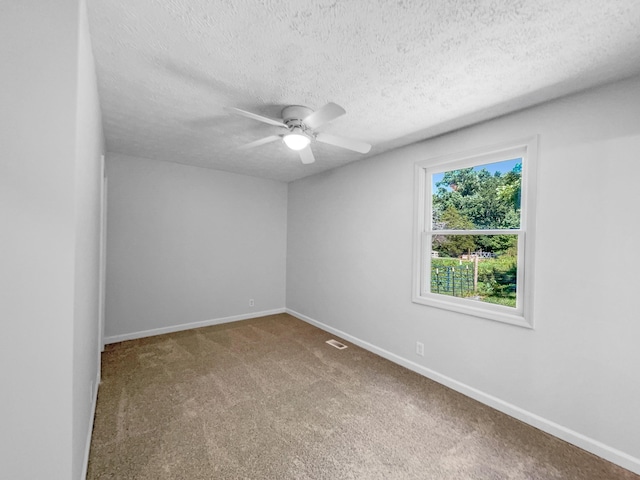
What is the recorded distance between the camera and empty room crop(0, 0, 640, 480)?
3.56 ft

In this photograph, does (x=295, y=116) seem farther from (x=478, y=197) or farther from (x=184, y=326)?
(x=184, y=326)

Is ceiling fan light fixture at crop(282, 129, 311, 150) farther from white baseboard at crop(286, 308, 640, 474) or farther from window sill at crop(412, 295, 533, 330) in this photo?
white baseboard at crop(286, 308, 640, 474)

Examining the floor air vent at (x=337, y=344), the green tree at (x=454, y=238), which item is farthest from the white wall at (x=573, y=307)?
the floor air vent at (x=337, y=344)

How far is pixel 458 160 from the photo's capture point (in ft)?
8.83

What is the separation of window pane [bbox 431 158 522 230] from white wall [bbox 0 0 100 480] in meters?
2.98


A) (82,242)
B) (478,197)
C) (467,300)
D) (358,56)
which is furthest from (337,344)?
(358,56)

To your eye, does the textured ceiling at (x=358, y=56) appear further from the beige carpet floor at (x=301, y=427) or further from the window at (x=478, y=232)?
the beige carpet floor at (x=301, y=427)

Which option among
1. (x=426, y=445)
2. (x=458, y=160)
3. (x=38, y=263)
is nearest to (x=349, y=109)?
(x=458, y=160)

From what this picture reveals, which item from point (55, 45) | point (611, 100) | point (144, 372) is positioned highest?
point (611, 100)

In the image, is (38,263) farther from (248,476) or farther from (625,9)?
(625,9)

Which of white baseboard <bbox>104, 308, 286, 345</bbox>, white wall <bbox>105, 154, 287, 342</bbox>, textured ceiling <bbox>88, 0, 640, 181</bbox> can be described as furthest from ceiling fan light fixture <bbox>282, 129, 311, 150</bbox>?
white baseboard <bbox>104, 308, 286, 345</bbox>

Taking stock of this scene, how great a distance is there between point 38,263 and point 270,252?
155 inches

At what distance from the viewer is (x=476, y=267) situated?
2680 millimetres

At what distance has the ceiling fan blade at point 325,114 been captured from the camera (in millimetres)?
1739
